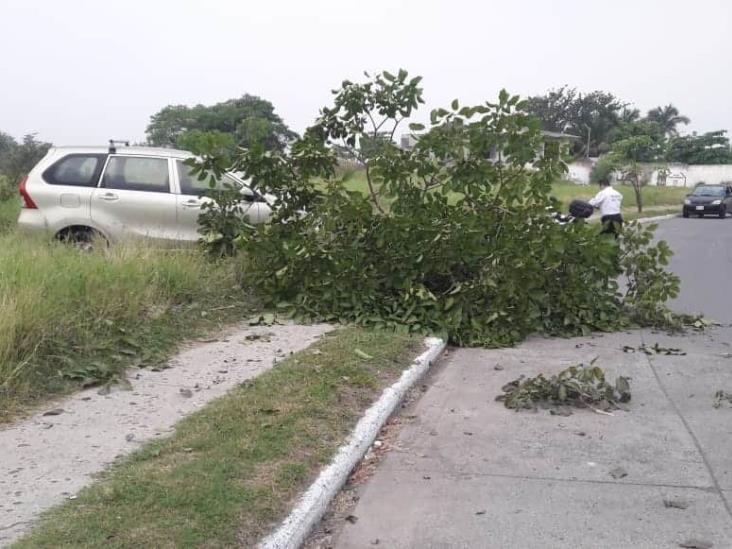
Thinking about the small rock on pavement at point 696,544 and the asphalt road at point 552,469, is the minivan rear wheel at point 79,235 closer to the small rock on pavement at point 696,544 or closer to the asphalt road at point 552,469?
the asphalt road at point 552,469

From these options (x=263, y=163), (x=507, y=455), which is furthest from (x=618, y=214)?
(x=507, y=455)

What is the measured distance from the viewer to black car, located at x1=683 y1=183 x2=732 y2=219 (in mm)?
33250

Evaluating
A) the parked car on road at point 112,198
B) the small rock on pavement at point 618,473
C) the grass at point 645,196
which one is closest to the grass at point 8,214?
the parked car on road at point 112,198

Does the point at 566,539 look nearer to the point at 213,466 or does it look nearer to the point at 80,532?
the point at 213,466

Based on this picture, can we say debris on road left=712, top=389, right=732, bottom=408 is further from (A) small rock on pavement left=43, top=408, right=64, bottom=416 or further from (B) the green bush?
(A) small rock on pavement left=43, top=408, right=64, bottom=416

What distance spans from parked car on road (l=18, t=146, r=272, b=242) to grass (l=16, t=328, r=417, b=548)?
14.6 ft

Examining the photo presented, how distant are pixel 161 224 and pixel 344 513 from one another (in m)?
6.74

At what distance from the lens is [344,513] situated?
398 cm

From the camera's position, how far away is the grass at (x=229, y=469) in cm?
329

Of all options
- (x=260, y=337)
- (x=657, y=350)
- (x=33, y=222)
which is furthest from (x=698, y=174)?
(x=260, y=337)

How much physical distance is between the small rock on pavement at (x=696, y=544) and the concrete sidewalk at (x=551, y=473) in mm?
39

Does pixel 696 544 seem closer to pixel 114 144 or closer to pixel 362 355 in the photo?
pixel 362 355

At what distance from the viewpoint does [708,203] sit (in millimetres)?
33156

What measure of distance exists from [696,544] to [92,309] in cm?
481
